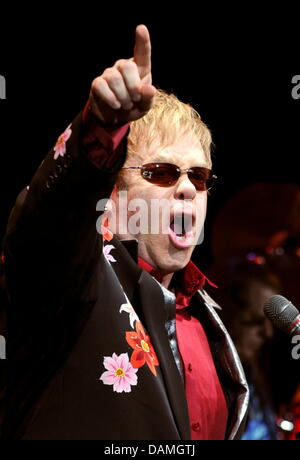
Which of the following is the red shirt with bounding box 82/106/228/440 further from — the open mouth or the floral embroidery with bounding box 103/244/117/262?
the floral embroidery with bounding box 103/244/117/262

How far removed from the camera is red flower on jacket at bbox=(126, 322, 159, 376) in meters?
1.33

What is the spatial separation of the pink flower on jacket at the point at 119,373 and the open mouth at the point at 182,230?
55 centimetres

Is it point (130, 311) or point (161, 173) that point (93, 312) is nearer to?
point (130, 311)

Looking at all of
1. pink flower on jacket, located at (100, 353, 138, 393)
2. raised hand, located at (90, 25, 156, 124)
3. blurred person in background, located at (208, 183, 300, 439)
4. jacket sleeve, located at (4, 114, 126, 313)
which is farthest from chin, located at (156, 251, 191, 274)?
blurred person in background, located at (208, 183, 300, 439)

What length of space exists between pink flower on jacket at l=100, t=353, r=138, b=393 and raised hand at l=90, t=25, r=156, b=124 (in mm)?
513

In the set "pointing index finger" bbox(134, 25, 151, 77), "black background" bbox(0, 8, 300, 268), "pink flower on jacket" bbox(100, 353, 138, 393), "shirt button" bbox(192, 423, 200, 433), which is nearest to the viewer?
"pointing index finger" bbox(134, 25, 151, 77)

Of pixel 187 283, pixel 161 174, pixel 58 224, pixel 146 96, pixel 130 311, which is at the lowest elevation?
pixel 187 283

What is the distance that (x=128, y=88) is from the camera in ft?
3.36

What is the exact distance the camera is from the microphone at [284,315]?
4.83 feet

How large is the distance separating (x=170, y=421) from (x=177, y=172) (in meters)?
0.74

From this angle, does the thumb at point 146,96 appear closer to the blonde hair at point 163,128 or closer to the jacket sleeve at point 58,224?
the jacket sleeve at point 58,224

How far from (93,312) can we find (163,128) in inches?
28.8

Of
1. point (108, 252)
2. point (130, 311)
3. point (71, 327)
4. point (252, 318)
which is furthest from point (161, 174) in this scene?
point (252, 318)
